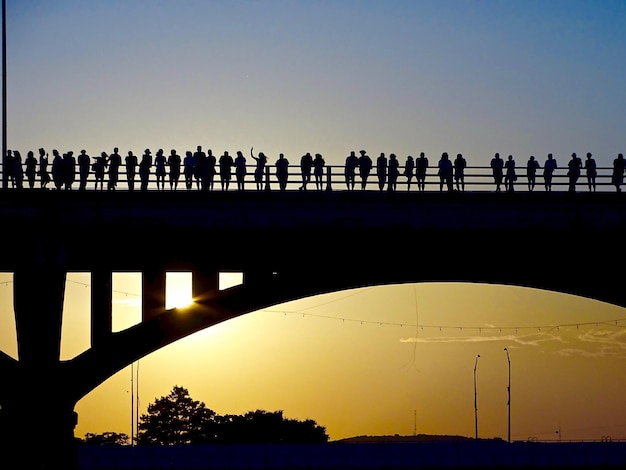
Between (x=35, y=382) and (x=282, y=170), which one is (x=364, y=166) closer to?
(x=282, y=170)

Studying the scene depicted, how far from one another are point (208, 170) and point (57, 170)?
14.2 feet

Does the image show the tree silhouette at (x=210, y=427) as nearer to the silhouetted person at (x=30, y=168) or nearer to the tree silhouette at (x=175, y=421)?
the tree silhouette at (x=175, y=421)

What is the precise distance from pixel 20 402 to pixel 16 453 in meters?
1.56

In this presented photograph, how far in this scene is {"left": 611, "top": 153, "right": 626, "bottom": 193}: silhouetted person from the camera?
1893 inches

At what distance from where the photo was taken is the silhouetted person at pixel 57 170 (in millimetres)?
47531

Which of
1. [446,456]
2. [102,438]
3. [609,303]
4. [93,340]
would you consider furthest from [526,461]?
[102,438]

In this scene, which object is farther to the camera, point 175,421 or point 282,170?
point 175,421

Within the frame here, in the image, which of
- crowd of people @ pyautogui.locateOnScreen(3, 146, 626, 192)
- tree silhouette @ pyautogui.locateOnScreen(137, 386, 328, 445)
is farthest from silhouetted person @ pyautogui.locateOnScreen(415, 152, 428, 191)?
tree silhouette @ pyautogui.locateOnScreen(137, 386, 328, 445)

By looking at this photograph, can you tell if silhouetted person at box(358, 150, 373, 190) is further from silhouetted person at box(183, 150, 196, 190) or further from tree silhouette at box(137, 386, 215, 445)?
tree silhouette at box(137, 386, 215, 445)

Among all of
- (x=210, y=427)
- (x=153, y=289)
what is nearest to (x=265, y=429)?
(x=210, y=427)

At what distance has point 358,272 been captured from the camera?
4991cm

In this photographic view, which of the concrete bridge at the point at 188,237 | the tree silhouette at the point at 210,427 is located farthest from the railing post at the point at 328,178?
the tree silhouette at the point at 210,427

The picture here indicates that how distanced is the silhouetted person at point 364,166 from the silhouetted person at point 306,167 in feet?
4.93

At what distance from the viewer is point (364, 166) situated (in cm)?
4791
